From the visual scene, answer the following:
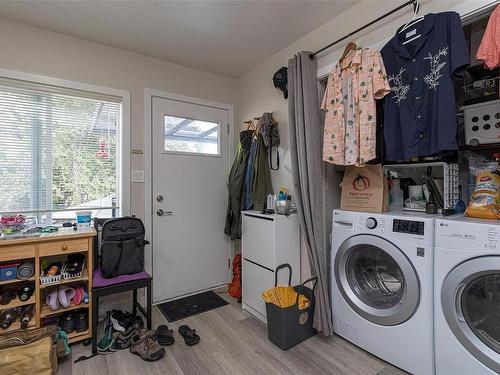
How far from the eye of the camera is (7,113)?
6.69 ft

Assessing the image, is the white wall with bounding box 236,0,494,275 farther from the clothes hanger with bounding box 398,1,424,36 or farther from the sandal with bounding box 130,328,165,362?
the sandal with bounding box 130,328,165,362

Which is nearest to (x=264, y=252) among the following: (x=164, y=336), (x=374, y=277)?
(x=374, y=277)

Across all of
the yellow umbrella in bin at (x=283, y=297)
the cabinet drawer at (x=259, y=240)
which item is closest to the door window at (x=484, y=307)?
the yellow umbrella in bin at (x=283, y=297)

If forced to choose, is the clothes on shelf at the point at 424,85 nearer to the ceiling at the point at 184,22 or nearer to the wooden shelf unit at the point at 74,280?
the ceiling at the point at 184,22

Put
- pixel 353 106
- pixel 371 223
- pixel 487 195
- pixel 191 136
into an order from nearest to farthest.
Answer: pixel 487 195 < pixel 371 223 < pixel 353 106 < pixel 191 136

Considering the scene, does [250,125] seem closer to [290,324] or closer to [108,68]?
[108,68]

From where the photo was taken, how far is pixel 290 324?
72.0 inches

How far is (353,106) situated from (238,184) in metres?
1.34

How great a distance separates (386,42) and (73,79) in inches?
95.3

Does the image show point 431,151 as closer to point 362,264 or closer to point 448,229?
point 448,229

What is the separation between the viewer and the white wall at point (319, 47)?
1642 millimetres

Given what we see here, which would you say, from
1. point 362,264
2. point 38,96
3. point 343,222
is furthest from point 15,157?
point 362,264

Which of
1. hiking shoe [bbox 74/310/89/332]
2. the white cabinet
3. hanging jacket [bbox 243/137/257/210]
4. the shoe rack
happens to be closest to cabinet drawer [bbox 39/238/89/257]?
the shoe rack

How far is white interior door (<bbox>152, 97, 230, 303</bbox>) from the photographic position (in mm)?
2615
